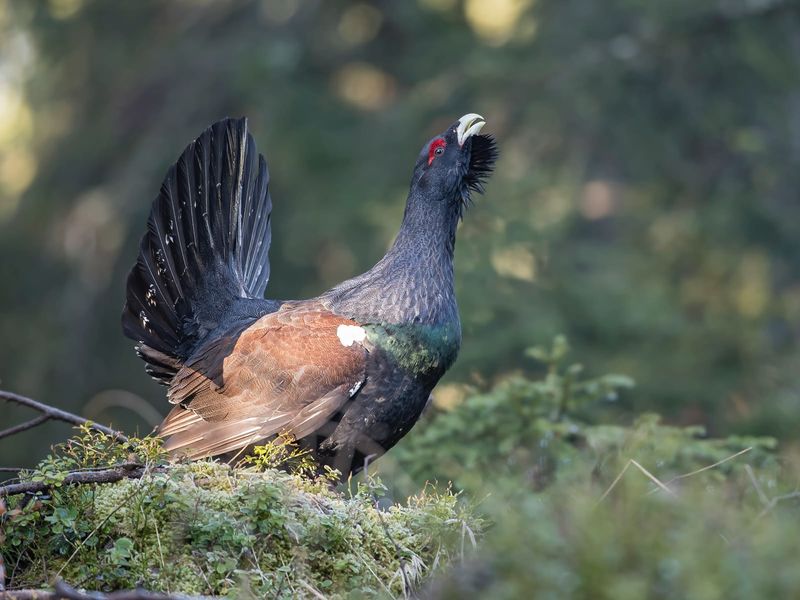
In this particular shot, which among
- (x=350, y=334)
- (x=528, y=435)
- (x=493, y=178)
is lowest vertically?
(x=528, y=435)

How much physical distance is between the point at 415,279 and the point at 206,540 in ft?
6.39

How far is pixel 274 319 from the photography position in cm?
491

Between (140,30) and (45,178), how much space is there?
248 cm

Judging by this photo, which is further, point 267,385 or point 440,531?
point 267,385

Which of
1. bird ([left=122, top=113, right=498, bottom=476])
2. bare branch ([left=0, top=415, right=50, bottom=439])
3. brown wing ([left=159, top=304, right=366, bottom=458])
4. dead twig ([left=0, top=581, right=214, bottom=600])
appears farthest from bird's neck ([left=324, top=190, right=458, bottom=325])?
dead twig ([left=0, top=581, right=214, bottom=600])

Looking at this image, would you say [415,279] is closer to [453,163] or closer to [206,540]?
[453,163]

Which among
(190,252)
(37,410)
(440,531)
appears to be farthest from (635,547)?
(190,252)

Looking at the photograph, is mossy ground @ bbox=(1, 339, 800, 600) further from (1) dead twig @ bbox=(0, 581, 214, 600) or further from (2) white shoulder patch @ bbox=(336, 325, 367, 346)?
(2) white shoulder patch @ bbox=(336, 325, 367, 346)

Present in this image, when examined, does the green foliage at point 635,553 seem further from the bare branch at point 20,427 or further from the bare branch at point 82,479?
the bare branch at point 20,427

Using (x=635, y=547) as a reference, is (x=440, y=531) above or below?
below

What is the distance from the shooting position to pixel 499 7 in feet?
46.4

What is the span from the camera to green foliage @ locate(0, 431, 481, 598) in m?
3.16

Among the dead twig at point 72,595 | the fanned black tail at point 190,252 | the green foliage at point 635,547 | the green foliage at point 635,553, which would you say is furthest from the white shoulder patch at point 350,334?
the green foliage at point 635,553

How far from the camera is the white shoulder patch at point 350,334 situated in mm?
4598
